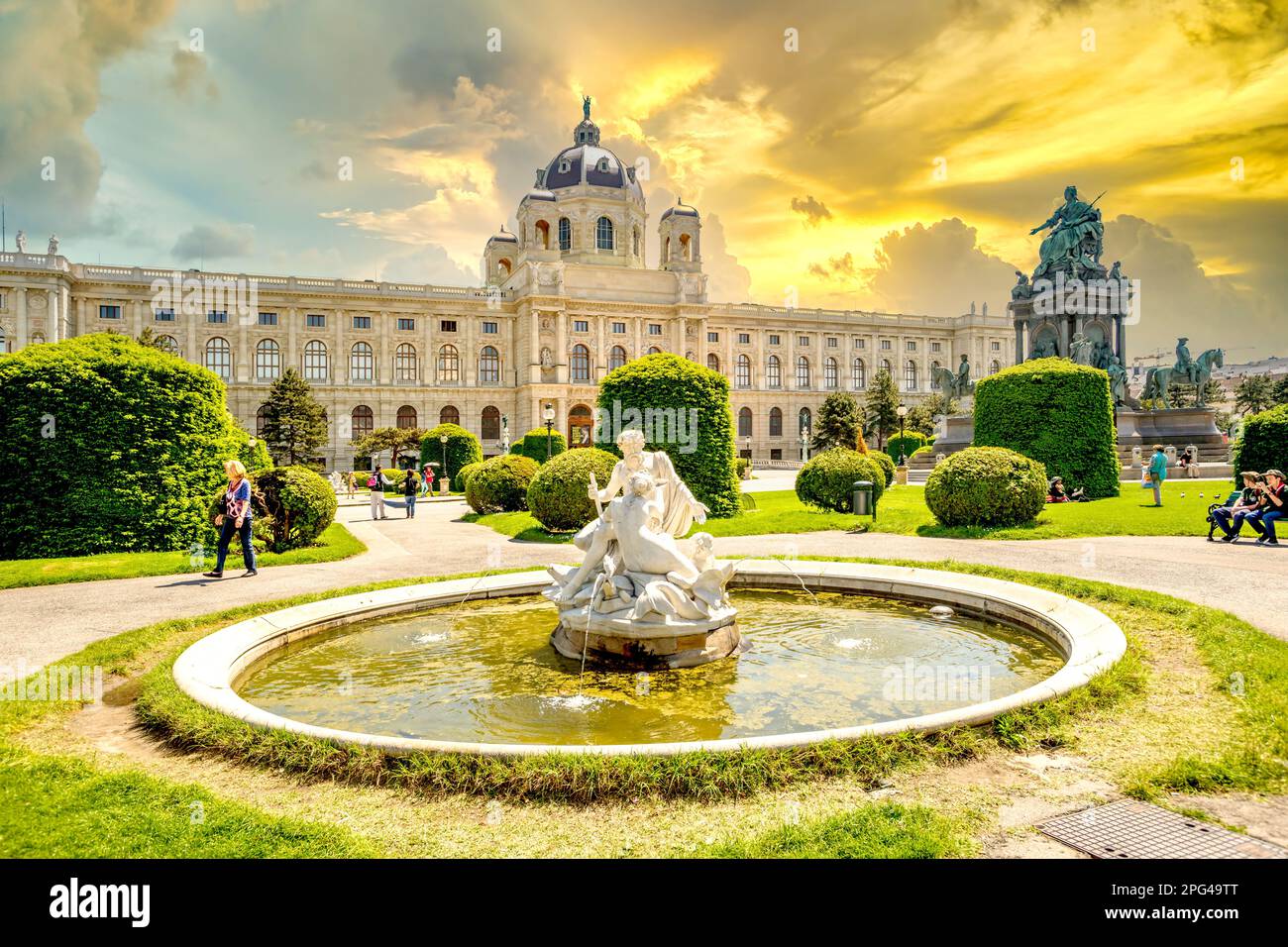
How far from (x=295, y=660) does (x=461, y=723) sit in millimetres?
2654

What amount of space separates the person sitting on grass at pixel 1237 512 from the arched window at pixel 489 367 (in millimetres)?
61582

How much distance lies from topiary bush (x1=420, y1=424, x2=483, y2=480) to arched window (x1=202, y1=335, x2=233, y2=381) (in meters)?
31.5

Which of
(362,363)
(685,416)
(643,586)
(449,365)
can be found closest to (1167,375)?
(685,416)

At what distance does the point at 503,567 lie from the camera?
12055 millimetres

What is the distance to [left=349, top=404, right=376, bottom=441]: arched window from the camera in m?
64.1

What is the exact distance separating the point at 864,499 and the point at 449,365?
56.4 m

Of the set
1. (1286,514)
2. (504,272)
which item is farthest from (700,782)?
(504,272)

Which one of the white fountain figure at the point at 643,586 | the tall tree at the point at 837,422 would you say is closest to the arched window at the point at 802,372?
the tall tree at the point at 837,422

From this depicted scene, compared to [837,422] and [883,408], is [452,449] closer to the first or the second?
[837,422]

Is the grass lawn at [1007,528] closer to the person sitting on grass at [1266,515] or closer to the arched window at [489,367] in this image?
the person sitting on grass at [1266,515]

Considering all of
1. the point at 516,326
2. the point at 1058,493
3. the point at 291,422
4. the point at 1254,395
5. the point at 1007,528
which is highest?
the point at 516,326

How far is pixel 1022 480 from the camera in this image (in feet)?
50.3

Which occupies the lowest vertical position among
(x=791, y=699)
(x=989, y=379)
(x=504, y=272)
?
(x=791, y=699)
